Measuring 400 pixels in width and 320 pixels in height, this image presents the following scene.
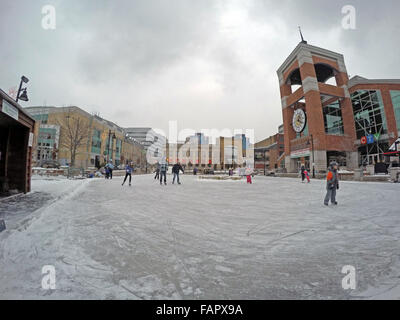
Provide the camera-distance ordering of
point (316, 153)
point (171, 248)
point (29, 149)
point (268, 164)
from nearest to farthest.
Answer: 1. point (171, 248)
2. point (29, 149)
3. point (316, 153)
4. point (268, 164)

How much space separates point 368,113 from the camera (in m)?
33.0

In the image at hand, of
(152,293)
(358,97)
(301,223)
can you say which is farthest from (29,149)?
(358,97)

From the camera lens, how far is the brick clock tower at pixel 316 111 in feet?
98.0

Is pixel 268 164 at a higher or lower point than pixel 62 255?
higher

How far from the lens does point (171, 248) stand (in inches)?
97.5

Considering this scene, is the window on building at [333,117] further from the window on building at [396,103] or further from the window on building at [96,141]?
the window on building at [96,141]

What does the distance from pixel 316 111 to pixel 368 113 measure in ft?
37.2

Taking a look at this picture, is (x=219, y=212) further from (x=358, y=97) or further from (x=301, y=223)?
(x=358, y=97)

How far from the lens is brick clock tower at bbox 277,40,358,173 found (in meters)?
29.9

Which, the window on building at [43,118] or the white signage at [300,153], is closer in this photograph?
the white signage at [300,153]

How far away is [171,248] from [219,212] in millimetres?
2286

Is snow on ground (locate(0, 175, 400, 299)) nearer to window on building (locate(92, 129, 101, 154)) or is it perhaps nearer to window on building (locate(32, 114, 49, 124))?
window on building (locate(32, 114, 49, 124))

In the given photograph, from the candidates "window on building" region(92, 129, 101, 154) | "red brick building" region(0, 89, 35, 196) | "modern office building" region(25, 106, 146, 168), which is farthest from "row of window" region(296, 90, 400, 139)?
"window on building" region(92, 129, 101, 154)

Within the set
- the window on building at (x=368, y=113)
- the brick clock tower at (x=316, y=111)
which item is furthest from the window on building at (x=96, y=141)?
the window on building at (x=368, y=113)
